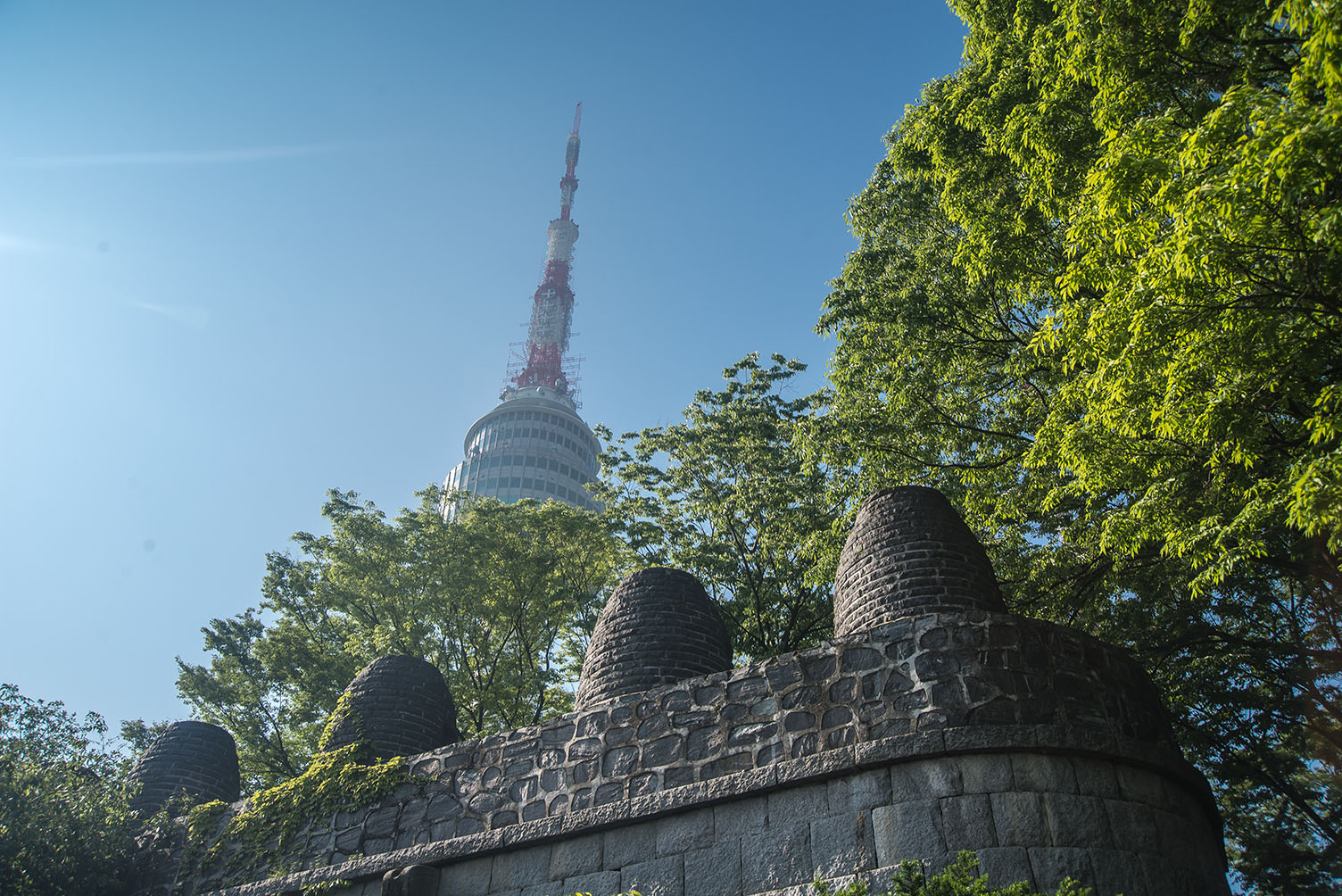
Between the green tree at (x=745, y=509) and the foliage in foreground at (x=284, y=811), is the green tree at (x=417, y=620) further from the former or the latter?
the foliage in foreground at (x=284, y=811)

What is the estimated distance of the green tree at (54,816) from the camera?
9.27 meters

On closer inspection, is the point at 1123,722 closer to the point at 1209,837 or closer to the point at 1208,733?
the point at 1209,837

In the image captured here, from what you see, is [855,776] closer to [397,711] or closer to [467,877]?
[467,877]

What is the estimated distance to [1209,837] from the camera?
23.2 ft

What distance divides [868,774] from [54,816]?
29.0 feet

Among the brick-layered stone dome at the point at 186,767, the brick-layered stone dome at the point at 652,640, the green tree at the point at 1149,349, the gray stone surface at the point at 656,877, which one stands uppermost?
the green tree at the point at 1149,349

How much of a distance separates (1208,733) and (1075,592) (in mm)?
2459

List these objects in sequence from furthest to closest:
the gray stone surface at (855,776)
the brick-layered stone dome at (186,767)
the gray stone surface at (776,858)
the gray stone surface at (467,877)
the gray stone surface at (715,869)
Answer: the brick-layered stone dome at (186,767)
the gray stone surface at (467,877)
the gray stone surface at (715,869)
the gray stone surface at (776,858)
the gray stone surface at (855,776)

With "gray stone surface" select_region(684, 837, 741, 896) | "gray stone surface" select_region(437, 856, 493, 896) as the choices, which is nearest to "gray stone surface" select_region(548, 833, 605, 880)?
"gray stone surface" select_region(437, 856, 493, 896)

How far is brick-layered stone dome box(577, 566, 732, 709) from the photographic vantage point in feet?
29.1

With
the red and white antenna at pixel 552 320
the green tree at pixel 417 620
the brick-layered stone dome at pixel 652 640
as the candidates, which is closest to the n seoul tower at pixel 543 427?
the red and white antenna at pixel 552 320

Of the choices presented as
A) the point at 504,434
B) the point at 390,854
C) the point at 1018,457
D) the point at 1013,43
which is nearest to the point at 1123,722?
the point at 1018,457

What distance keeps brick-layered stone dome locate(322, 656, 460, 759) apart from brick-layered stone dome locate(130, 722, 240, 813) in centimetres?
305

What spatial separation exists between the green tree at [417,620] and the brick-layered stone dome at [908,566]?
9.94 m
